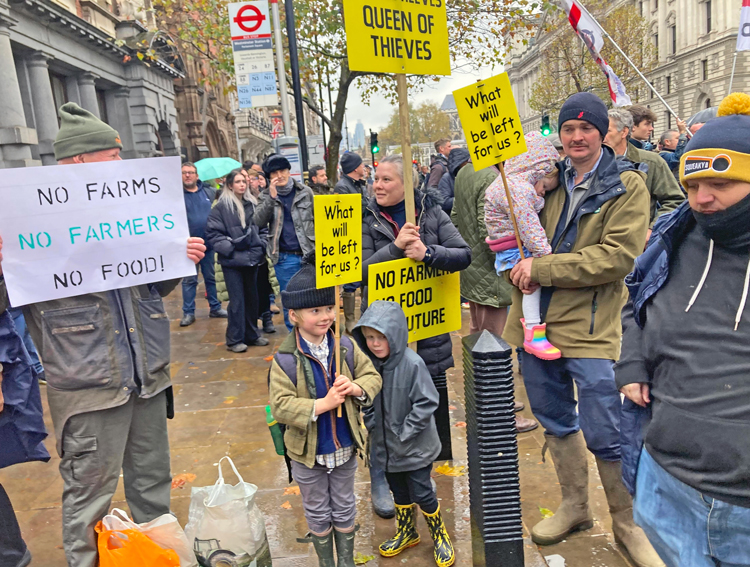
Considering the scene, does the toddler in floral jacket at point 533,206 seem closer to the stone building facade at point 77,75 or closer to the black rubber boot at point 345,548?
the black rubber boot at point 345,548

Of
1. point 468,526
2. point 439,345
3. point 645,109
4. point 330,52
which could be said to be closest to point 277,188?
point 439,345

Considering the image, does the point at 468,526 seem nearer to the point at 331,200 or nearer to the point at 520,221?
the point at 520,221

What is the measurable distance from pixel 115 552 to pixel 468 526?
6.44ft

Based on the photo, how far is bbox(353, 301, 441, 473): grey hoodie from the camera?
3098 millimetres

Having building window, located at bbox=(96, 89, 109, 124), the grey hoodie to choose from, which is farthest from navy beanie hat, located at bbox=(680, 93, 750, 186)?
building window, located at bbox=(96, 89, 109, 124)

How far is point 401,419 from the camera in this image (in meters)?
3.17

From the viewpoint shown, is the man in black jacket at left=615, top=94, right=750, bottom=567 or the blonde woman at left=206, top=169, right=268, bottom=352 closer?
the man in black jacket at left=615, top=94, right=750, bottom=567

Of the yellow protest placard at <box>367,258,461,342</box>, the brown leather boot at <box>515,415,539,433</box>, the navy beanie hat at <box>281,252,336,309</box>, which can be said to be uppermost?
the navy beanie hat at <box>281,252,336,309</box>

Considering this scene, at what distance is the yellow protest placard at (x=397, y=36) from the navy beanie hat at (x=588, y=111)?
31.9 inches

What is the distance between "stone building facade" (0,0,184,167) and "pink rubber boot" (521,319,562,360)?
12.5m

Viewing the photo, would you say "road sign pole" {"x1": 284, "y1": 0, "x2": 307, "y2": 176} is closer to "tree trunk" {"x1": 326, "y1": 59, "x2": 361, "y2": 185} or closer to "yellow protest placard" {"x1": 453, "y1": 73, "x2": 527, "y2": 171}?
"tree trunk" {"x1": 326, "y1": 59, "x2": 361, "y2": 185}

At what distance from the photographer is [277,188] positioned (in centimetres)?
701

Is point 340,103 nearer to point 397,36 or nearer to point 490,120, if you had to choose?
point 397,36

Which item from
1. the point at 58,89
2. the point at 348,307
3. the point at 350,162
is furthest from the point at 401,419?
the point at 58,89
